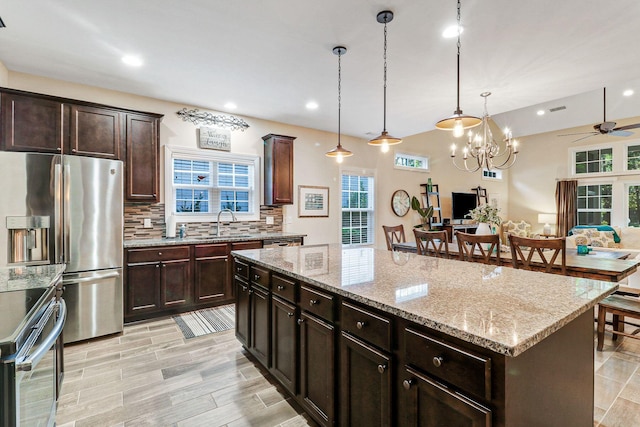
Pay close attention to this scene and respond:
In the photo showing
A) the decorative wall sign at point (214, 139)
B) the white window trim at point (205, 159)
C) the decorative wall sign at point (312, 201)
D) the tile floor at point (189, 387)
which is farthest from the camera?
the decorative wall sign at point (312, 201)

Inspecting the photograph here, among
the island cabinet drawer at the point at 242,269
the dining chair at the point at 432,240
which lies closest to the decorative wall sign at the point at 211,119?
the island cabinet drawer at the point at 242,269

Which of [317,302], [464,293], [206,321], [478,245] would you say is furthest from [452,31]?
[206,321]

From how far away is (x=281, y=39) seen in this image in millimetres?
2777

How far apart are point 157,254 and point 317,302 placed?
2.79 metres

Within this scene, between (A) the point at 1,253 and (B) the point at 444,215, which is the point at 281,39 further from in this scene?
(B) the point at 444,215

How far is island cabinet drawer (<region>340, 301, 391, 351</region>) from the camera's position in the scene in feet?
4.36

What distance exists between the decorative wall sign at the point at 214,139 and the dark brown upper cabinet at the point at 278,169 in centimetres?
62

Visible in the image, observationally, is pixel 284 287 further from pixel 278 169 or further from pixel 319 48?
pixel 278 169

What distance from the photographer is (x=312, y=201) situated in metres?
5.77

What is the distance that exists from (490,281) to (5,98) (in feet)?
15.3

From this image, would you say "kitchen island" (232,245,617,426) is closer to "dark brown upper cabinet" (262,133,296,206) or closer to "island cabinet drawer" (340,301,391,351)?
"island cabinet drawer" (340,301,391,351)

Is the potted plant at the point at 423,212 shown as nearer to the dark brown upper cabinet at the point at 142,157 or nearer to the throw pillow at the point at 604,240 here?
the throw pillow at the point at 604,240

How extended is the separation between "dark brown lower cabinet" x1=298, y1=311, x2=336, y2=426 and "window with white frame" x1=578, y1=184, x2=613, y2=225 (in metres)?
9.61

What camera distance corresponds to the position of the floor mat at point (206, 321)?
339 cm
